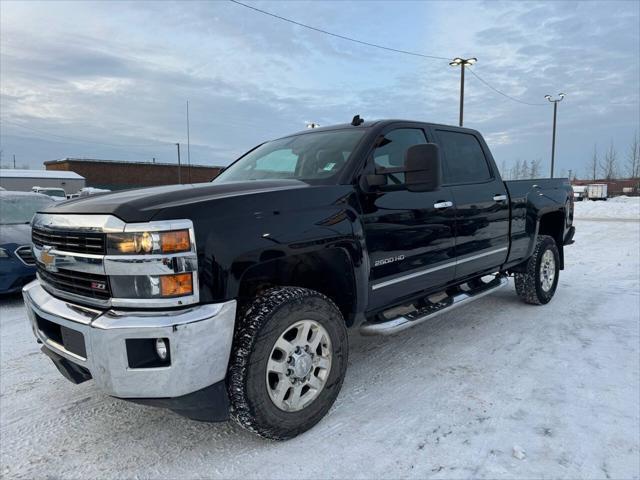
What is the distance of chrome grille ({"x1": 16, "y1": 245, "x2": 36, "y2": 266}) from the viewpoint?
5793mm

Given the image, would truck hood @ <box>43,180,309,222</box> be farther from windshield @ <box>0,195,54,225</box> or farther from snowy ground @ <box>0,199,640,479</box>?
windshield @ <box>0,195,54,225</box>

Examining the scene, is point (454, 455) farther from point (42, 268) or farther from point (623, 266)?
point (623, 266)

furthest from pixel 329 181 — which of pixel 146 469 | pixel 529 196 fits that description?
pixel 529 196

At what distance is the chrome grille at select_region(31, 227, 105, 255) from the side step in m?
1.78

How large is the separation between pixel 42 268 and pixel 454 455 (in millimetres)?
2619

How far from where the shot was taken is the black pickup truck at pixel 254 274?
220cm

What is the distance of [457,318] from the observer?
5.00 meters

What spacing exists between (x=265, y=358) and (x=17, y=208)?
6.00m

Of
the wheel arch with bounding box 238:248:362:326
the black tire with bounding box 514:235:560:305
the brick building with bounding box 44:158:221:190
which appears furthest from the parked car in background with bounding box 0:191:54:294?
the brick building with bounding box 44:158:221:190

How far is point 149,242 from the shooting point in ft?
7.16

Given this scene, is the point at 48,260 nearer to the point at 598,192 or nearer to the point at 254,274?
the point at 254,274

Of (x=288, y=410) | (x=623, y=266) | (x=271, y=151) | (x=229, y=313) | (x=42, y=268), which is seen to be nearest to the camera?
(x=229, y=313)

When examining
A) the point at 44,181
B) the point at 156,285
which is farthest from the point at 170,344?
the point at 44,181

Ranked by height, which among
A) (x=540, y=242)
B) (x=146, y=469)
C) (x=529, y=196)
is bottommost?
(x=146, y=469)
